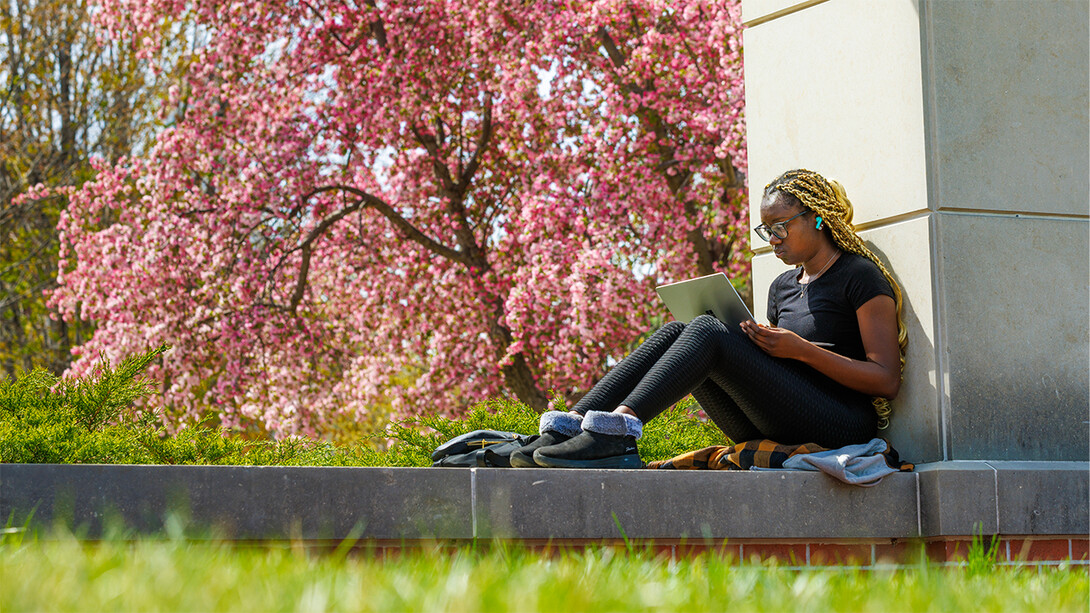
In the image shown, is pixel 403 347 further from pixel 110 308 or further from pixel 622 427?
pixel 622 427

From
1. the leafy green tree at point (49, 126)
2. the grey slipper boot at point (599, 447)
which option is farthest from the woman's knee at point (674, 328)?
the leafy green tree at point (49, 126)

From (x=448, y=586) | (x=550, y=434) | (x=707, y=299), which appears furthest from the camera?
(x=707, y=299)

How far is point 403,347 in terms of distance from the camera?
11.7m

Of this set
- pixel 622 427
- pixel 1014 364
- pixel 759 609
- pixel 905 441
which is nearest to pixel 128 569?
pixel 759 609

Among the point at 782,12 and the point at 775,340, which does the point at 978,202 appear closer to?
the point at 775,340

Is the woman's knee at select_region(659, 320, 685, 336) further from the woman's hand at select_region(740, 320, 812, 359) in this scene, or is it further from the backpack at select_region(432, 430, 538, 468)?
the backpack at select_region(432, 430, 538, 468)

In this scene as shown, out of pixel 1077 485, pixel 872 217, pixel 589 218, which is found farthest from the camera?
pixel 589 218

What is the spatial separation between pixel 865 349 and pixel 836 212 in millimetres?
512

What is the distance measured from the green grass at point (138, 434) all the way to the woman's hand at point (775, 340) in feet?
3.95

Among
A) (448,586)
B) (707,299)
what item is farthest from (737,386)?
(448,586)

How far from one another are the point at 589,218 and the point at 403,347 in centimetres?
264

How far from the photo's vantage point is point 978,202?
4.16m

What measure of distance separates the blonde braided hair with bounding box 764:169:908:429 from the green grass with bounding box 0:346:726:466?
50.0 inches

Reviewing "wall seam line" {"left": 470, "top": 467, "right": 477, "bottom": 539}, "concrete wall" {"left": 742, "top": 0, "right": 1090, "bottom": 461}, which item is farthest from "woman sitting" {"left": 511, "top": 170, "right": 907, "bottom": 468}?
"wall seam line" {"left": 470, "top": 467, "right": 477, "bottom": 539}
